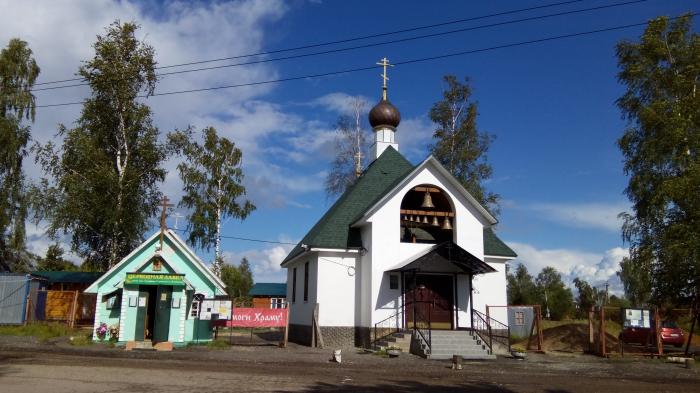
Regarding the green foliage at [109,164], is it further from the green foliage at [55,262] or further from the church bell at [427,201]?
the green foliage at [55,262]

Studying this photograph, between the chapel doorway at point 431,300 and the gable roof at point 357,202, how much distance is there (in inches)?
112

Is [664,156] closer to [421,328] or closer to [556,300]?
[421,328]

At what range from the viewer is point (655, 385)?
500 inches

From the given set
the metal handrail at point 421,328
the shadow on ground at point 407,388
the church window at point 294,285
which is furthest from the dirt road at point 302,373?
the church window at point 294,285

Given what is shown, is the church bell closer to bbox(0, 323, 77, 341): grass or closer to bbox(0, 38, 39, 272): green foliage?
bbox(0, 323, 77, 341): grass

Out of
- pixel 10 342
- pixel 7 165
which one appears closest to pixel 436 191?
pixel 10 342

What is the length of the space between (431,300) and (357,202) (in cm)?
531

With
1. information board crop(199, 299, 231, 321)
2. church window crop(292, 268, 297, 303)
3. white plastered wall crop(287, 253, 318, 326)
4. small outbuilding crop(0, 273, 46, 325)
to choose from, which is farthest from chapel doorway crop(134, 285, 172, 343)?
small outbuilding crop(0, 273, 46, 325)

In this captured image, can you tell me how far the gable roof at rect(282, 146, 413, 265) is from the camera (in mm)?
21734

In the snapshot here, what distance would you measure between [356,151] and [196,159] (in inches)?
388

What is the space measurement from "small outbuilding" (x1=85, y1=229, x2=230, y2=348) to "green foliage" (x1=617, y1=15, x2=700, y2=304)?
56.5ft

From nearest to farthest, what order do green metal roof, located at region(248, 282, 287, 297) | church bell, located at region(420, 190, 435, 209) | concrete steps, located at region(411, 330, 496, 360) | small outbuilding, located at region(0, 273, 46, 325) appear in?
1. concrete steps, located at region(411, 330, 496, 360)
2. church bell, located at region(420, 190, 435, 209)
3. small outbuilding, located at region(0, 273, 46, 325)
4. green metal roof, located at region(248, 282, 287, 297)

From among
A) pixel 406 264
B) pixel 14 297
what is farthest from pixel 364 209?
pixel 14 297

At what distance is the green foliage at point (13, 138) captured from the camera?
30953mm
